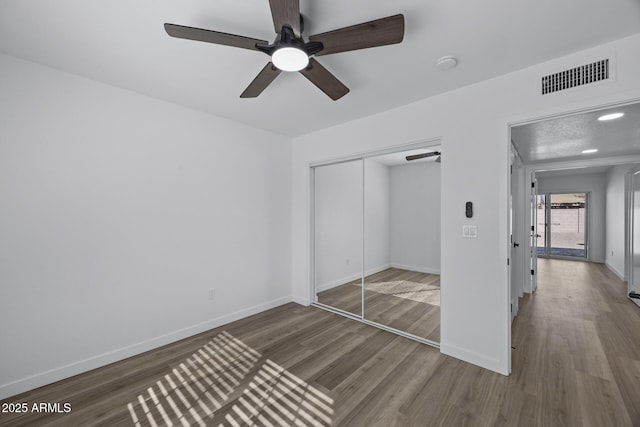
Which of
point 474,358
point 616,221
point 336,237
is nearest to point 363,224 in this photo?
point 336,237

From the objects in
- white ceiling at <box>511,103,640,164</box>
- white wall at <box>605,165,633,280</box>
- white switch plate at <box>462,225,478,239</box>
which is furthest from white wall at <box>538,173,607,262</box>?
white switch plate at <box>462,225,478,239</box>

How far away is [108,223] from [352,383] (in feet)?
8.77

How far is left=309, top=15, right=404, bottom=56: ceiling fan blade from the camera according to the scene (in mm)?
1385

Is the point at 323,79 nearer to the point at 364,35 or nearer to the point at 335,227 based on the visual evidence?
the point at 364,35

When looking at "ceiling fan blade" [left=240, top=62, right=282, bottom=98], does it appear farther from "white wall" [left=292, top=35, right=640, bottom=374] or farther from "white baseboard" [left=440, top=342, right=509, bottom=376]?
"white baseboard" [left=440, top=342, right=509, bottom=376]

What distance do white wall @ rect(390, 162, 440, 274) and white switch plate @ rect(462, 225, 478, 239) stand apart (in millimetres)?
506

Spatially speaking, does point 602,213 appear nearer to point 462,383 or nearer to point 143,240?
point 462,383

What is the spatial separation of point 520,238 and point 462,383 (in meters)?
3.07

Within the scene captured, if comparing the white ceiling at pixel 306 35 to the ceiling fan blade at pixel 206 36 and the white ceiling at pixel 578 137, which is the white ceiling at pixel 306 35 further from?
the white ceiling at pixel 578 137

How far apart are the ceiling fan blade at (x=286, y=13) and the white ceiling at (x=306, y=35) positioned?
0.22 m

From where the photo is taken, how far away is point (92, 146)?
2400mm

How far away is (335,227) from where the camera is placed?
422cm

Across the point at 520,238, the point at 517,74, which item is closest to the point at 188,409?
the point at 517,74

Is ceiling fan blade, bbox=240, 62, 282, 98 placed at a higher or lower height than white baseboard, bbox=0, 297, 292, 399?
higher
